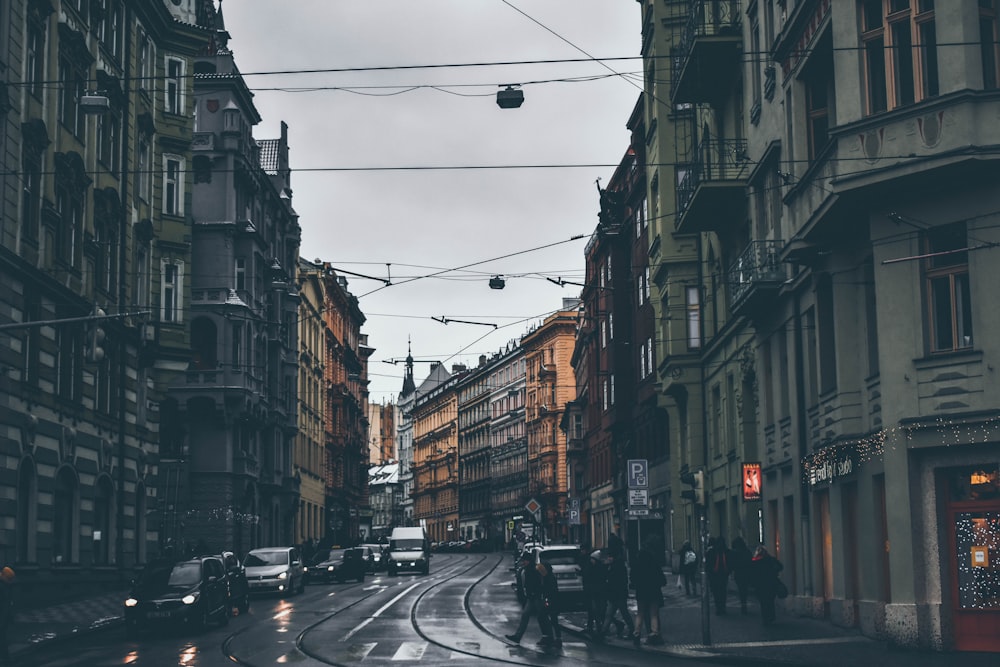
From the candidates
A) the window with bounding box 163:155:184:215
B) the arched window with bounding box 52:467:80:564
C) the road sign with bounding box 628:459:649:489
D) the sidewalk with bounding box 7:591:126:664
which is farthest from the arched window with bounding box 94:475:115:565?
the road sign with bounding box 628:459:649:489

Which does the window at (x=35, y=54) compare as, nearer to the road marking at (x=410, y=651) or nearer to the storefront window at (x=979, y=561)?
the road marking at (x=410, y=651)

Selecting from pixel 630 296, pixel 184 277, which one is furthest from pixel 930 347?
pixel 630 296

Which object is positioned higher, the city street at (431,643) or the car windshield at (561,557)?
the car windshield at (561,557)

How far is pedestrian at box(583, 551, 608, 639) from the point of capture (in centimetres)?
2633

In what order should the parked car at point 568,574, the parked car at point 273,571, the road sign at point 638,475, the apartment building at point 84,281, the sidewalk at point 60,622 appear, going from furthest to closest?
the parked car at point 273,571 → the parked car at point 568,574 → the apartment building at point 84,281 → the road sign at point 638,475 → the sidewalk at point 60,622

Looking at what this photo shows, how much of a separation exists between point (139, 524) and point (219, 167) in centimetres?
2097

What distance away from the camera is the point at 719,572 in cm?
3136

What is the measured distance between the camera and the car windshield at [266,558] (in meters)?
44.7

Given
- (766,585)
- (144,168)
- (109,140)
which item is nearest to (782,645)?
(766,585)

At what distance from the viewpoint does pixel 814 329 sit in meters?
28.1

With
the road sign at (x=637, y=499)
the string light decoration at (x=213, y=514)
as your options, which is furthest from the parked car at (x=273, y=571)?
the road sign at (x=637, y=499)

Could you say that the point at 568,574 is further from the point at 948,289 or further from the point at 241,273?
the point at 241,273

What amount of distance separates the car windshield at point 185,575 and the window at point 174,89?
25055mm

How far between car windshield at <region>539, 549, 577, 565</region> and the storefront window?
539 inches
